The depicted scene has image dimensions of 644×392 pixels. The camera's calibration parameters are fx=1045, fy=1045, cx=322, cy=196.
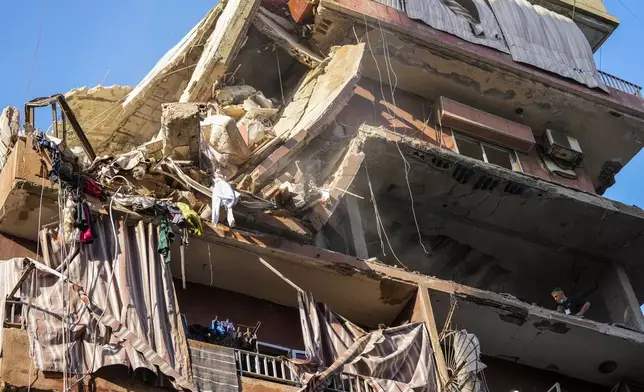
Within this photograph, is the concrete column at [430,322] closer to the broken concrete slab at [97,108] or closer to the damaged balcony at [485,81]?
the damaged balcony at [485,81]

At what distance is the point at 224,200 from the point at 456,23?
24.4 ft

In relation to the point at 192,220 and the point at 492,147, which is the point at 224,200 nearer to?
the point at 192,220

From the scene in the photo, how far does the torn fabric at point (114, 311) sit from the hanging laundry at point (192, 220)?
1.54ft

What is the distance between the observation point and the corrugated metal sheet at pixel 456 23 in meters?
18.7

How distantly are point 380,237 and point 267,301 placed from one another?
3.60m

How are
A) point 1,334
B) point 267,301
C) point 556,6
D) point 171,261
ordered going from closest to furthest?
point 1,334 < point 171,261 < point 267,301 < point 556,6

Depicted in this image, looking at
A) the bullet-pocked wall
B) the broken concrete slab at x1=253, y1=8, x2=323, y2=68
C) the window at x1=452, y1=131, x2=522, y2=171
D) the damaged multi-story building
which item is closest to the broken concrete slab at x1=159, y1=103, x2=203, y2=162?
the damaged multi-story building

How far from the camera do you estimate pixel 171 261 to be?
1363 cm

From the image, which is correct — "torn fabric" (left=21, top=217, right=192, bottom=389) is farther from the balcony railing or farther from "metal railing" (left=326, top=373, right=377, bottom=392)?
"metal railing" (left=326, top=373, right=377, bottom=392)

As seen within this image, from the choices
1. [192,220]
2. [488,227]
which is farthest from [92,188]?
[488,227]

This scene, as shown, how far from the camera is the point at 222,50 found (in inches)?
678

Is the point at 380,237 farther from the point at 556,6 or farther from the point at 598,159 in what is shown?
the point at 556,6

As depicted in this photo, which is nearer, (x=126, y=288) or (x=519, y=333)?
(x=126, y=288)

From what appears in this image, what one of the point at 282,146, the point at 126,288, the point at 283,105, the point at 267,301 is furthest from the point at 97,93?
the point at 126,288
